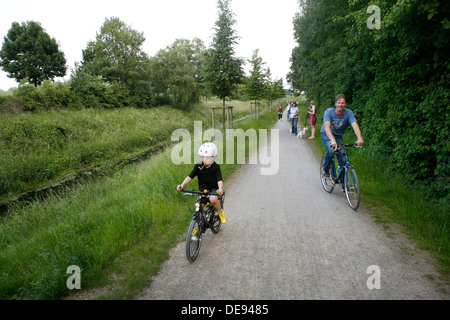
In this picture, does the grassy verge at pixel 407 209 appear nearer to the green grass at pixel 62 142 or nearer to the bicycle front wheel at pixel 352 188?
the bicycle front wheel at pixel 352 188

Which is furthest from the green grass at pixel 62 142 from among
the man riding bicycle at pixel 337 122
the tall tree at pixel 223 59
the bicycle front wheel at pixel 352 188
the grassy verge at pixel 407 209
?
the grassy verge at pixel 407 209

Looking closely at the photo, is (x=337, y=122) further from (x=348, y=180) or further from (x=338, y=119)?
(x=348, y=180)

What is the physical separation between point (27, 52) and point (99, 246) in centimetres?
3789

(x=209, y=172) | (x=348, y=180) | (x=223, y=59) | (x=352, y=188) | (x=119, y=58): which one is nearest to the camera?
(x=209, y=172)

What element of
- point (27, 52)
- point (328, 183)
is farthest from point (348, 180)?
point (27, 52)

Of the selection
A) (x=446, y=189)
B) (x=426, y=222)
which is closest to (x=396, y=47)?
(x=446, y=189)

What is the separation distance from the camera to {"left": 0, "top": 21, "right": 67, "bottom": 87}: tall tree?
1159 inches

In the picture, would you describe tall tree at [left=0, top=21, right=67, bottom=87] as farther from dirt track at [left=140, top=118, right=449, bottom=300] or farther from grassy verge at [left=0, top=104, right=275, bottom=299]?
dirt track at [left=140, top=118, right=449, bottom=300]

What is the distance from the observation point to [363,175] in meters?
6.25

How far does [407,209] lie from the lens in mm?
4316

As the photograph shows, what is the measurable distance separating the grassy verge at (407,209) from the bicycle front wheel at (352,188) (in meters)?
0.27

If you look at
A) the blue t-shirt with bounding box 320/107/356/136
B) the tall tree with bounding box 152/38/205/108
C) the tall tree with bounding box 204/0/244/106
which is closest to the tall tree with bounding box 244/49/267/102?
the tall tree with bounding box 204/0/244/106

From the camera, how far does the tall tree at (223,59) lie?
11.5 m
